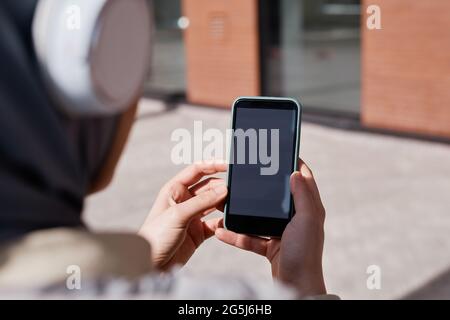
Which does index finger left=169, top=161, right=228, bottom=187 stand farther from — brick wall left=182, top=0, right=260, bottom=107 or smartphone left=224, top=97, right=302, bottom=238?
brick wall left=182, top=0, right=260, bottom=107

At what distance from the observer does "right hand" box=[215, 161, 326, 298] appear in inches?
54.1

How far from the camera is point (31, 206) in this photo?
3.12 ft

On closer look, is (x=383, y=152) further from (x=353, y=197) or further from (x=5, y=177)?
(x=5, y=177)

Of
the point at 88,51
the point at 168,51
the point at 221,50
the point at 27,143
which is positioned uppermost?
the point at 88,51

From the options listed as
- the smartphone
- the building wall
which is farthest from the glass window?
the smartphone

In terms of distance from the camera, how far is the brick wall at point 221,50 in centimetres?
1027

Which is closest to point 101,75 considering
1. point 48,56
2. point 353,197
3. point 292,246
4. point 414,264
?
point 48,56

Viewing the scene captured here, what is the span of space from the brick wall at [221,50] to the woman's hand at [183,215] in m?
8.59

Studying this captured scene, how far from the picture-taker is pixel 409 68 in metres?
8.26

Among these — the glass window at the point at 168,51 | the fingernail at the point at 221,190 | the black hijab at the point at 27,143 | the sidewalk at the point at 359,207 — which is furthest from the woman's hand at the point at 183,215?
the glass window at the point at 168,51

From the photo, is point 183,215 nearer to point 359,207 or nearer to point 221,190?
point 221,190

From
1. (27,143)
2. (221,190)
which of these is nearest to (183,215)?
(221,190)

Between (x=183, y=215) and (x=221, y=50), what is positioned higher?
(x=183, y=215)
